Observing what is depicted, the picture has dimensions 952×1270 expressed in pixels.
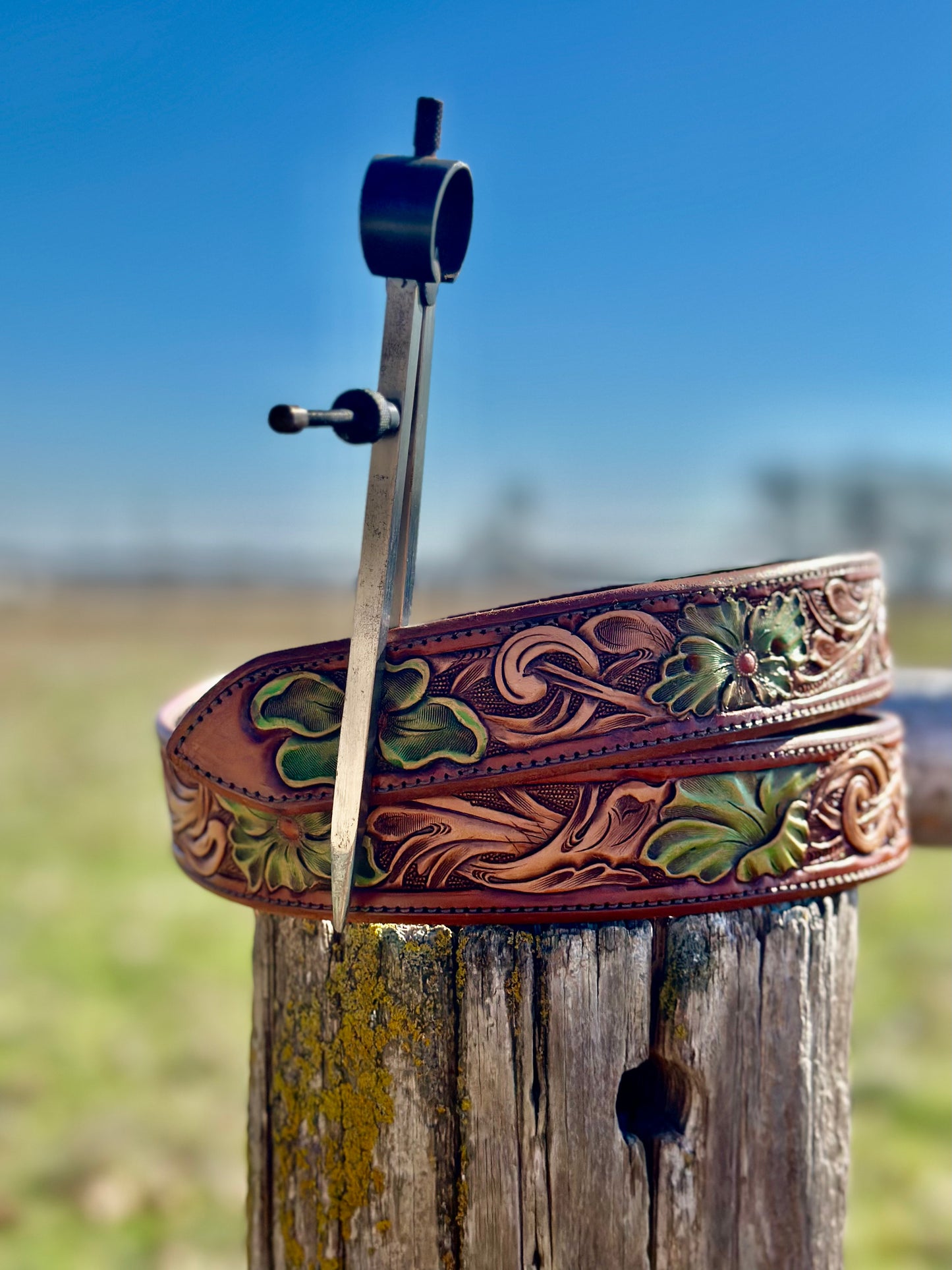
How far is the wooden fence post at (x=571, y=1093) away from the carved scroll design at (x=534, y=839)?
79mm

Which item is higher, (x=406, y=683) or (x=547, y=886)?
(x=406, y=683)

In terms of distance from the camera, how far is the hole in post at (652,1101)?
137 centimetres

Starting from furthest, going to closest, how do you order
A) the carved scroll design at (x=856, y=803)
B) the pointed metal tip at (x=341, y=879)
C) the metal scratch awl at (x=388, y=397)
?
the carved scroll design at (x=856, y=803) < the pointed metal tip at (x=341, y=879) < the metal scratch awl at (x=388, y=397)

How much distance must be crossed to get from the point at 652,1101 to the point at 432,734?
63cm

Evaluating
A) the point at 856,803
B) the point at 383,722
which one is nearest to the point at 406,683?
the point at 383,722

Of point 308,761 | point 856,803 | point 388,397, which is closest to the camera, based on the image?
point 388,397

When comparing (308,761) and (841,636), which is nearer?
(308,761)

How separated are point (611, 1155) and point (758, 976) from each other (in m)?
0.31

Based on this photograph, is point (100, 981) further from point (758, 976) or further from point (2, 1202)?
point (758, 976)

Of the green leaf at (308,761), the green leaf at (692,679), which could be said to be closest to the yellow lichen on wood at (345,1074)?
the green leaf at (308,761)

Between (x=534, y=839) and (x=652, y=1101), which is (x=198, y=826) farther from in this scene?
(x=652, y=1101)

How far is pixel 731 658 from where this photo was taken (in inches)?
53.0

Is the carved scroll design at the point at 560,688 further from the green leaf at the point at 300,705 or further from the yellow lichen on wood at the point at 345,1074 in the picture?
the yellow lichen on wood at the point at 345,1074

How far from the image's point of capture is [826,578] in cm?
146
